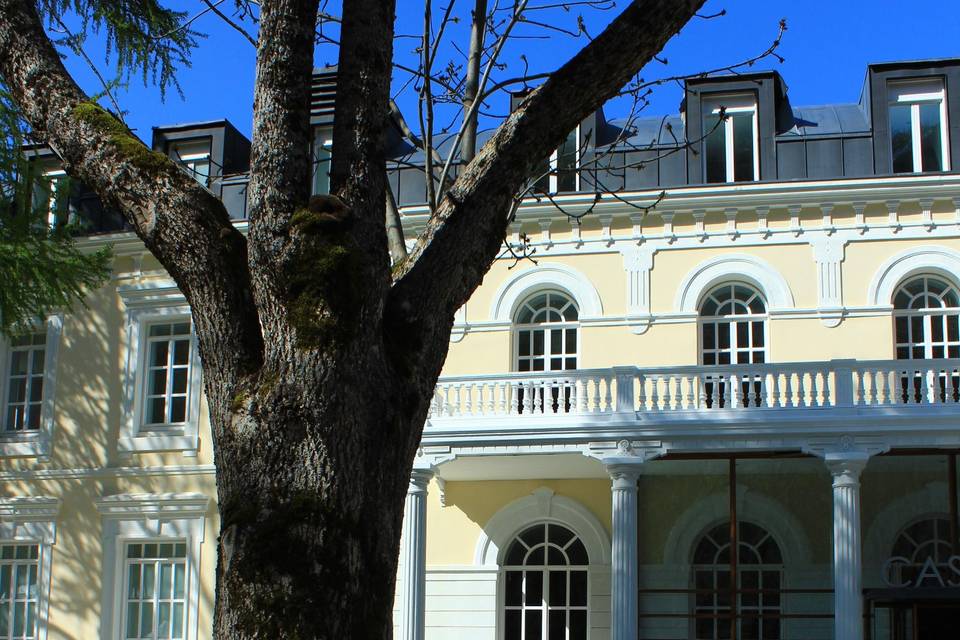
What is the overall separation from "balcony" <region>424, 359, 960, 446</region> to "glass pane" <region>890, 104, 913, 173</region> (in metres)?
3.29

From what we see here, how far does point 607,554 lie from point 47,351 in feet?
33.6

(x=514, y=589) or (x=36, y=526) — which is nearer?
(x=514, y=589)

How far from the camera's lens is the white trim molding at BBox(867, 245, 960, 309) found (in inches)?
720

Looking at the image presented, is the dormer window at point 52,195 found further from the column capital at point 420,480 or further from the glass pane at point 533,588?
the glass pane at point 533,588

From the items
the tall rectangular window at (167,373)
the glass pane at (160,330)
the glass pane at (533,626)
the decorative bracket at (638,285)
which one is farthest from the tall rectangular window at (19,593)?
the decorative bracket at (638,285)

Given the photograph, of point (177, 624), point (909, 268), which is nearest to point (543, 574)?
point (177, 624)

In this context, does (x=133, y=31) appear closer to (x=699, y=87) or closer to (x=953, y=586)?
(x=953, y=586)

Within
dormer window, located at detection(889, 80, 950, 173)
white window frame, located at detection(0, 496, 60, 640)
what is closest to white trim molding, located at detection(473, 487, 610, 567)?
dormer window, located at detection(889, 80, 950, 173)

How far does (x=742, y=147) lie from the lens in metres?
19.6

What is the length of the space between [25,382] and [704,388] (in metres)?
12.2

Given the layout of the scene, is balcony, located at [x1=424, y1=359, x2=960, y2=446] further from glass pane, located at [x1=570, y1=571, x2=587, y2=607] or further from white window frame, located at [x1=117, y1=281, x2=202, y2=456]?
white window frame, located at [x1=117, y1=281, x2=202, y2=456]

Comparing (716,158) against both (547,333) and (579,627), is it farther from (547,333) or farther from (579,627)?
(579,627)

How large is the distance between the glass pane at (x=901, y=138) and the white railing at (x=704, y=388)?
328cm

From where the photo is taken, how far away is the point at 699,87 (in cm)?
1978
